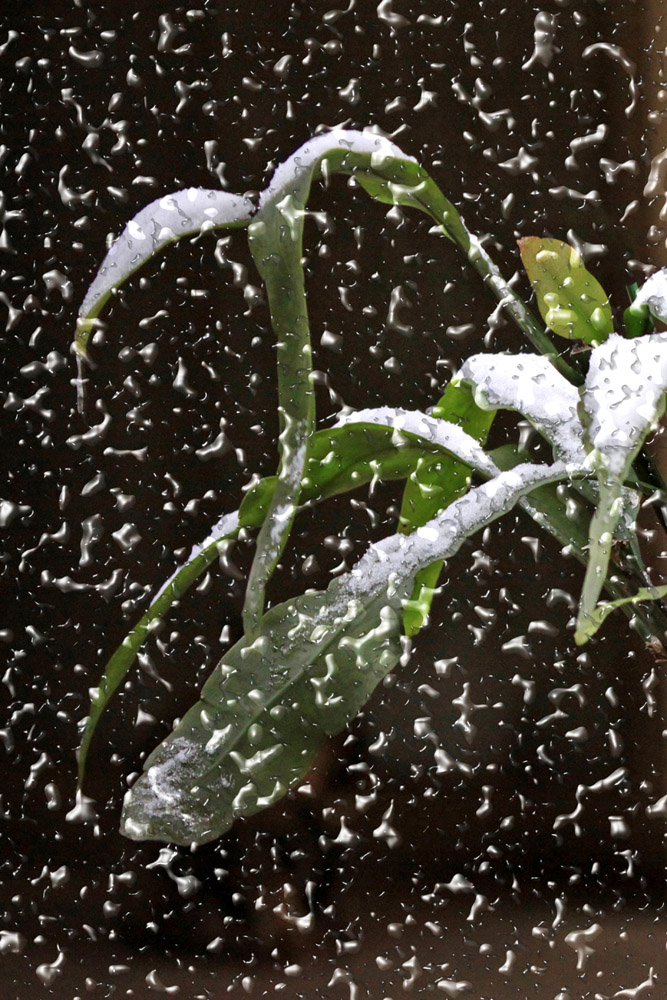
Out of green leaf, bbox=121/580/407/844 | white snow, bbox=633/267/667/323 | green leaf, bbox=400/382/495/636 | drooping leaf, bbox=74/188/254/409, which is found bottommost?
green leaf, bbox=121/580/407/844

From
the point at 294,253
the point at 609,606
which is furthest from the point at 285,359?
the point at 609,606

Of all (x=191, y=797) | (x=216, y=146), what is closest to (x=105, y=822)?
(x=191, y=797)

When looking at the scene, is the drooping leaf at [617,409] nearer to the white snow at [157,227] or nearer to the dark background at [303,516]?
the dark background at [303,516]

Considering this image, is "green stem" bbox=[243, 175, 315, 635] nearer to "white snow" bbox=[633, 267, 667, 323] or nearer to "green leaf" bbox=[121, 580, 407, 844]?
"green leaf" bbox=[121, 580, 407, 844]

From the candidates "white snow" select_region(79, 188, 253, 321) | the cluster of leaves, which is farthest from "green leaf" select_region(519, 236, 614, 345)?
"white snow" select_region(79, 188, 253, 321)

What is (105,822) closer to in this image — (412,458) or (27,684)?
(27,684)

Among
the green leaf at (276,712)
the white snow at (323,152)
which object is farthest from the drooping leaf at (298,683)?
the white snow at (323,152)

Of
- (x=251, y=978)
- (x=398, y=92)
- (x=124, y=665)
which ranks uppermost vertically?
(x=398, y=92)

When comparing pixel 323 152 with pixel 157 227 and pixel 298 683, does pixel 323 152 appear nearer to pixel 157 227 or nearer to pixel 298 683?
pixel 157 227
